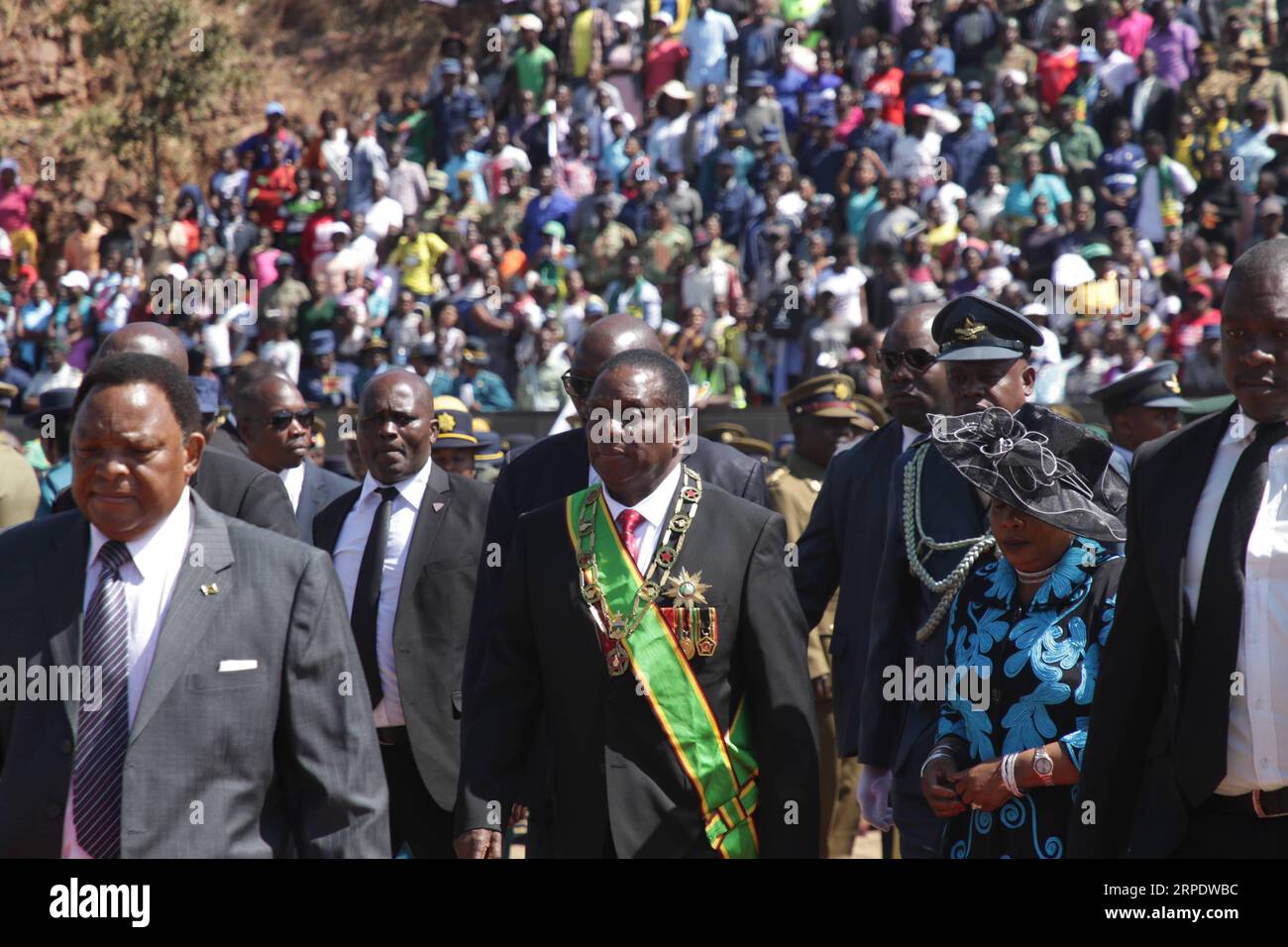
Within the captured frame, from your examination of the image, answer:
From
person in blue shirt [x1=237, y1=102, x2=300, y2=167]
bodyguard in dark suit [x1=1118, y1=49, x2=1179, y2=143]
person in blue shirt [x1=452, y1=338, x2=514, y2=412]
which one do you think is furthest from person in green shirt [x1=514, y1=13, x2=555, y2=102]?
bodyguard in dark suit [x1=1118, y1=49, x2=1179, y2=143]

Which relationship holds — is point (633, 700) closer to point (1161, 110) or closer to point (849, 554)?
point (849, 554)

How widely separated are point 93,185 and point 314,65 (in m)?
5.95

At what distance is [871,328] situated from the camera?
1504 centimetres

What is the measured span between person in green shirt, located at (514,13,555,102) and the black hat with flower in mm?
17254

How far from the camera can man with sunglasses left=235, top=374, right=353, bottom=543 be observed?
25.3 ft

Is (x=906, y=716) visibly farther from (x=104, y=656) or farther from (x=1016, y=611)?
(x=104, y=656)

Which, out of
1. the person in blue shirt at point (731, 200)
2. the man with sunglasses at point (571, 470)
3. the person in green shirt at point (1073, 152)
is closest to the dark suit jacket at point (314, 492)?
the man with sunglasses at point (571, 470)

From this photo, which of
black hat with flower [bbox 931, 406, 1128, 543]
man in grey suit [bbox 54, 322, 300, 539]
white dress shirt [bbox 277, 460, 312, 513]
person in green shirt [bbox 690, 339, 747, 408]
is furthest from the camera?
person in green shirt [bbox 690, 339, 747, 408]

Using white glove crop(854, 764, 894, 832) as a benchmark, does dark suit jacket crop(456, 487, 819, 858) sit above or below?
above

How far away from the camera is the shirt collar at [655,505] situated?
4.78 meters

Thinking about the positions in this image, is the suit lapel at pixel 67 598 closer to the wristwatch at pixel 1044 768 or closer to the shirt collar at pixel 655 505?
the shirt collar at pixel 655 505

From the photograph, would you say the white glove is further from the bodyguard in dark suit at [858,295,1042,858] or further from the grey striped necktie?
the grey striped necktie

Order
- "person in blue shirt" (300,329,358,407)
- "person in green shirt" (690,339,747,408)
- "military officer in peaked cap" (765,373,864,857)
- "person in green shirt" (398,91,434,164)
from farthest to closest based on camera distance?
"person in green shirt" (398,91,434,164) → "person in blue shirt" (300,329,358,407) → "person in green shirt" (690,339,747,408) → "military officer in peaked cap" (765,373,864,857)

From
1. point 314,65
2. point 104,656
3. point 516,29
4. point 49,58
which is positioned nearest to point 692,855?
point 104,656
